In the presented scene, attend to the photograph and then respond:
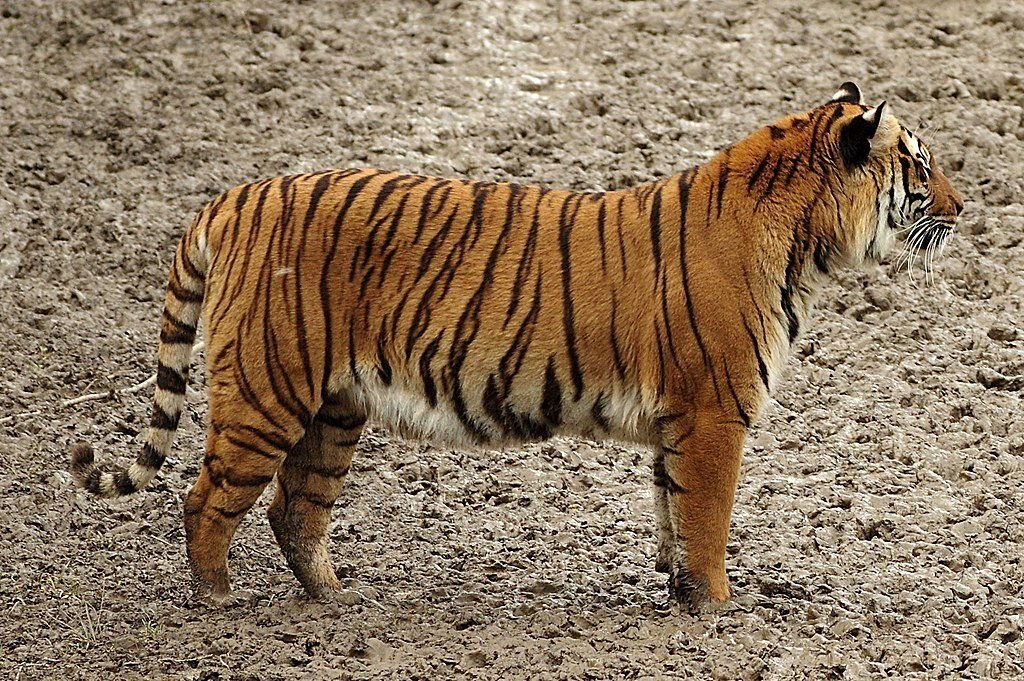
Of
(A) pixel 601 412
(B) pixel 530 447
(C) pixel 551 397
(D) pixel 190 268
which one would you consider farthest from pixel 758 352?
(D) pixel 190 268

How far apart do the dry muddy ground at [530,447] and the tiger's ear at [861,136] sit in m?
1.66

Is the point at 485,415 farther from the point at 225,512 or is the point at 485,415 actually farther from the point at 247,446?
the point at 225,512

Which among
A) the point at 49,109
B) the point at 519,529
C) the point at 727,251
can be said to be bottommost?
the point at 519,529

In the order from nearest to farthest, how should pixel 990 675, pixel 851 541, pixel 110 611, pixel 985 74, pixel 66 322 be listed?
1. pixel 990 675
2. pixel 110 611
3. pixel 851 541
4. pixel 66 322
5. pixel 985 74

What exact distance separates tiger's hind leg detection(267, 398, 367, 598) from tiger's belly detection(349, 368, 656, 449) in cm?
29

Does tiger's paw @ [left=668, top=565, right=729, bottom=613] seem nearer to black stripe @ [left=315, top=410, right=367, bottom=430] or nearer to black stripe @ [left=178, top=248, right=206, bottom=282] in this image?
black stripe @ [left=315, top=410, right=367, bottom=430]

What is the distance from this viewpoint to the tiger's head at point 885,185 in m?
5.03

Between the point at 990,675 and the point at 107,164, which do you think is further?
the point at 107,164

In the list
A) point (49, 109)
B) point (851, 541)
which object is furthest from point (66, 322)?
point (851, 541)

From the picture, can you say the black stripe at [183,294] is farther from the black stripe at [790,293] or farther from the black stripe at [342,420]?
the black stripe at [790,293]

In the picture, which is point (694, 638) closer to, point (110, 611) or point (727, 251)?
point (727, 251)

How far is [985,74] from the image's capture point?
8.96m

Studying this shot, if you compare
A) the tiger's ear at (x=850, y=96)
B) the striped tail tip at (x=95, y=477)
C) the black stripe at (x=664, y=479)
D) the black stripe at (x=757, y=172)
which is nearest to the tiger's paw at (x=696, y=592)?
the black stripe at (x=664, y=479)

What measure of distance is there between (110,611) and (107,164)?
3818mm
